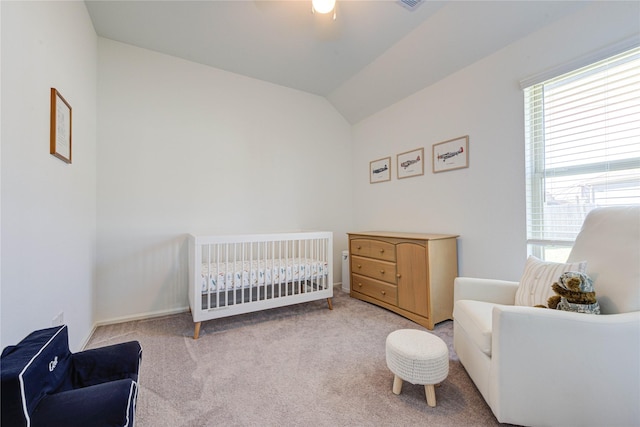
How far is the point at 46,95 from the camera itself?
4.64 feet

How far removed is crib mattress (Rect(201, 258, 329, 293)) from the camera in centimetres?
222

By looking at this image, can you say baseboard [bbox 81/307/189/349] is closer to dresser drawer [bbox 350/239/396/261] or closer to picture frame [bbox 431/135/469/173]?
dresser drawer [bbox 350/239/396/261]

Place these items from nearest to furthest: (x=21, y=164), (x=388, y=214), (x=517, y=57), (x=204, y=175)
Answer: (x=21, y=164)
(x=517, y=57)
(x=204, y=175)
(x=388, y=214)

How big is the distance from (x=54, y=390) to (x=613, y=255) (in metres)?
2.46

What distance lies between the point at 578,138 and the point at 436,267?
4.53ft

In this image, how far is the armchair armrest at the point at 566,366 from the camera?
103cm

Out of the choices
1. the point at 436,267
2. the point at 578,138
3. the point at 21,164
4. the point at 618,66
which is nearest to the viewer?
the point at 21,164

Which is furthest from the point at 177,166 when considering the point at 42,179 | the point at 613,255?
the point at 613,255

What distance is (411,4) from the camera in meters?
2.05

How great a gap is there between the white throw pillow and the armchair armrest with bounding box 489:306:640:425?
0.31 meters

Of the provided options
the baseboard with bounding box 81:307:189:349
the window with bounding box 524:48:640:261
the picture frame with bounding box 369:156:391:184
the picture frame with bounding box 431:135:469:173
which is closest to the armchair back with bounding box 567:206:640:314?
the window with bounding box 524:48:640:261

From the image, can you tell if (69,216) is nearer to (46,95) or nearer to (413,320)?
(46,95)

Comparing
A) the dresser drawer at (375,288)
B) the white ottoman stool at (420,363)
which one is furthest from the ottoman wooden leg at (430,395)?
the dresser drawer at (375,288)

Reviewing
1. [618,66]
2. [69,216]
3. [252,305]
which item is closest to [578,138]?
[618,66]
